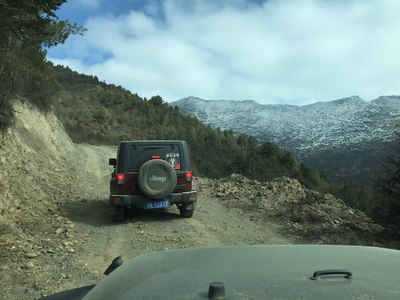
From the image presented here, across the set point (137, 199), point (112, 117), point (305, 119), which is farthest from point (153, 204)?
point (305, 119)

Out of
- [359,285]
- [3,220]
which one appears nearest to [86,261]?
[3,220]

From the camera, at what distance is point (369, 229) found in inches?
449

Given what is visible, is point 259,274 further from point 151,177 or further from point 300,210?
point 300,210

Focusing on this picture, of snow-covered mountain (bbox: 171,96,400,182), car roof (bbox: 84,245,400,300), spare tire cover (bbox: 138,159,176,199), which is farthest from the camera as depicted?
snow-covered mountain (bbox: 171,96,400,182)

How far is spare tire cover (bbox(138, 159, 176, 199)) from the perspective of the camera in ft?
37.4

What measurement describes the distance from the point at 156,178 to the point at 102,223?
1.74 meters

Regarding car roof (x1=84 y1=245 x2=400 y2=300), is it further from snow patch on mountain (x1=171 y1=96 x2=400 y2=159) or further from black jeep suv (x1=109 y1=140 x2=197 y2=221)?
snow patch on mountain (x1=171 y1=96 x2=400 y2=159)

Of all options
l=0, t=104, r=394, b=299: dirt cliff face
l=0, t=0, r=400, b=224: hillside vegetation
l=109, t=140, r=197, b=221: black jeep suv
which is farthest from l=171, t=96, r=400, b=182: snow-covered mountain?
l=109, t=140, r=197, b=221: black jeep suv

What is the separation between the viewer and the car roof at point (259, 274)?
183 cm

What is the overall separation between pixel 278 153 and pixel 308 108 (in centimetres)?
12480

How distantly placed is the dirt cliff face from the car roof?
181 inches

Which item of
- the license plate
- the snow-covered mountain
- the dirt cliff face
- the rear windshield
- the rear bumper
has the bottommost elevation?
the dirt cliff face

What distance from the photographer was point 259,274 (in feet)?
6.72

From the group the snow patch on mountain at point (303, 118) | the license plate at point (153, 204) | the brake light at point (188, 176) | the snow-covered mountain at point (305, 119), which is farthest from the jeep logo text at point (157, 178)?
the snow patch on mountain at point (303, 118)
